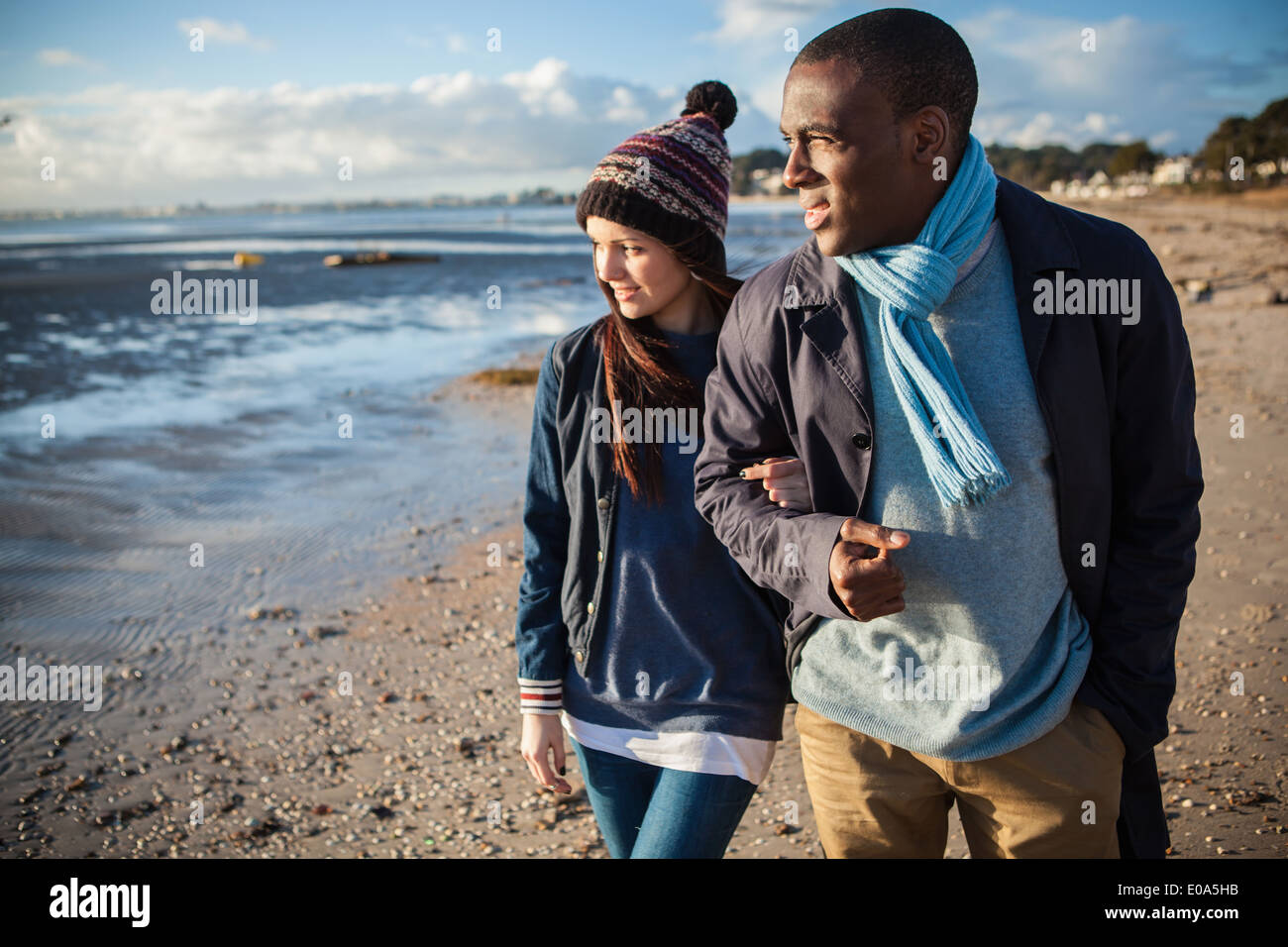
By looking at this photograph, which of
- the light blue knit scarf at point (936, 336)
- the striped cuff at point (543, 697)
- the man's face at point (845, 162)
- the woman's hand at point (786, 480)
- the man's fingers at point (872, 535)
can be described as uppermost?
the man's face at point (845, 162)

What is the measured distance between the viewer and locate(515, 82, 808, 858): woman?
8.14 feet

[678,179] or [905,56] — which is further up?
[905,56]

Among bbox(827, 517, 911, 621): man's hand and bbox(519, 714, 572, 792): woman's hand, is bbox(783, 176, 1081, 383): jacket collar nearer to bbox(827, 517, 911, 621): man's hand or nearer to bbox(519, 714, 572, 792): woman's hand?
bbox(827, 517, 911, 621): man's hand

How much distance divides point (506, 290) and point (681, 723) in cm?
2971

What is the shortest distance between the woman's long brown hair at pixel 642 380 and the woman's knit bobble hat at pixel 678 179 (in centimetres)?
8

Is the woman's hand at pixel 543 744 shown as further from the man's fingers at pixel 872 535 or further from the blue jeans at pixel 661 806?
the man's fingers at pixel 872 535

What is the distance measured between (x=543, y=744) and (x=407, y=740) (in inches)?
103

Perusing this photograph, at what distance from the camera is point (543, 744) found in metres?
2.69

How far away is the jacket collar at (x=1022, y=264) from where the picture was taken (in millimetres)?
1996

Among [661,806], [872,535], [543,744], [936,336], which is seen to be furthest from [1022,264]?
[543,744]

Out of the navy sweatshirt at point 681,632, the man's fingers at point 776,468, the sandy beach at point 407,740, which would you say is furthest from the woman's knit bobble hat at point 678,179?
the sandy beach at point 407,740

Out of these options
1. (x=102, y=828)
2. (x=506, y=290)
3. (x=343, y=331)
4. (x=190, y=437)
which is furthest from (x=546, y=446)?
(x=506, y=290)

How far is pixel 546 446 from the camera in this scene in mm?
2752

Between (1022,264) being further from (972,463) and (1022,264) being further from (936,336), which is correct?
(972,463)
